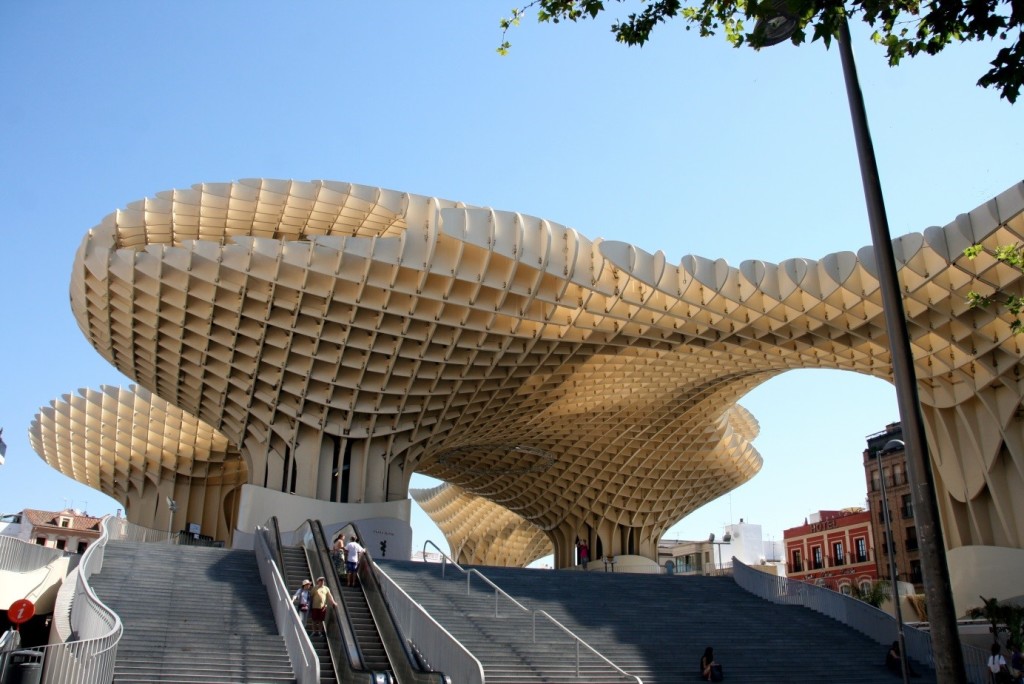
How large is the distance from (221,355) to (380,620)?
673 inches

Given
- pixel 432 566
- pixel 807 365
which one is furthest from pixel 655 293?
pixel 432 566

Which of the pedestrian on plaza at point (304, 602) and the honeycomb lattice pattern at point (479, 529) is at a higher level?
the honeycomb lattice pattern at point (479, 529)

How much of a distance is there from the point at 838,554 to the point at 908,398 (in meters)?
64.0

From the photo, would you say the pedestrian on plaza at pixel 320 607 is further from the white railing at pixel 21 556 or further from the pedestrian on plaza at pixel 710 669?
the white railing at pixel 21 556

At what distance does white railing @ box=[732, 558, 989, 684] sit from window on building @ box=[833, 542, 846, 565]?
1673 inches

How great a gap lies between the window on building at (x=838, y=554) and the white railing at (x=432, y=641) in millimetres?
56111

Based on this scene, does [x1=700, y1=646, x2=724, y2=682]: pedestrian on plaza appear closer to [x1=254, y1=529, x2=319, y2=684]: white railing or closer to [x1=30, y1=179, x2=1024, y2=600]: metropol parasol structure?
[x1=254, y1=529, x2=319, y2=684]: white railing

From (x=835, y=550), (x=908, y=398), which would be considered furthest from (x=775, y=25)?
(x=835, y=550)

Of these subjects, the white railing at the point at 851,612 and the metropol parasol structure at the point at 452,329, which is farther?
the metropol parasol structure at the point at 452,329

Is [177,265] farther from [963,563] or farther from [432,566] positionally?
[963,563]

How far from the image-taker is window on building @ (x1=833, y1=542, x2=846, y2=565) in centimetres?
6512

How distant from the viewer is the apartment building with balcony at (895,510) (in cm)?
5709

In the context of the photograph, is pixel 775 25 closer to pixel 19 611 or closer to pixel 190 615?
pixel 19 611

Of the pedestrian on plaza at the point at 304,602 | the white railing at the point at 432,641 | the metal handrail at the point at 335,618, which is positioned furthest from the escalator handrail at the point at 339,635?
the white railing at the point at 432,641
